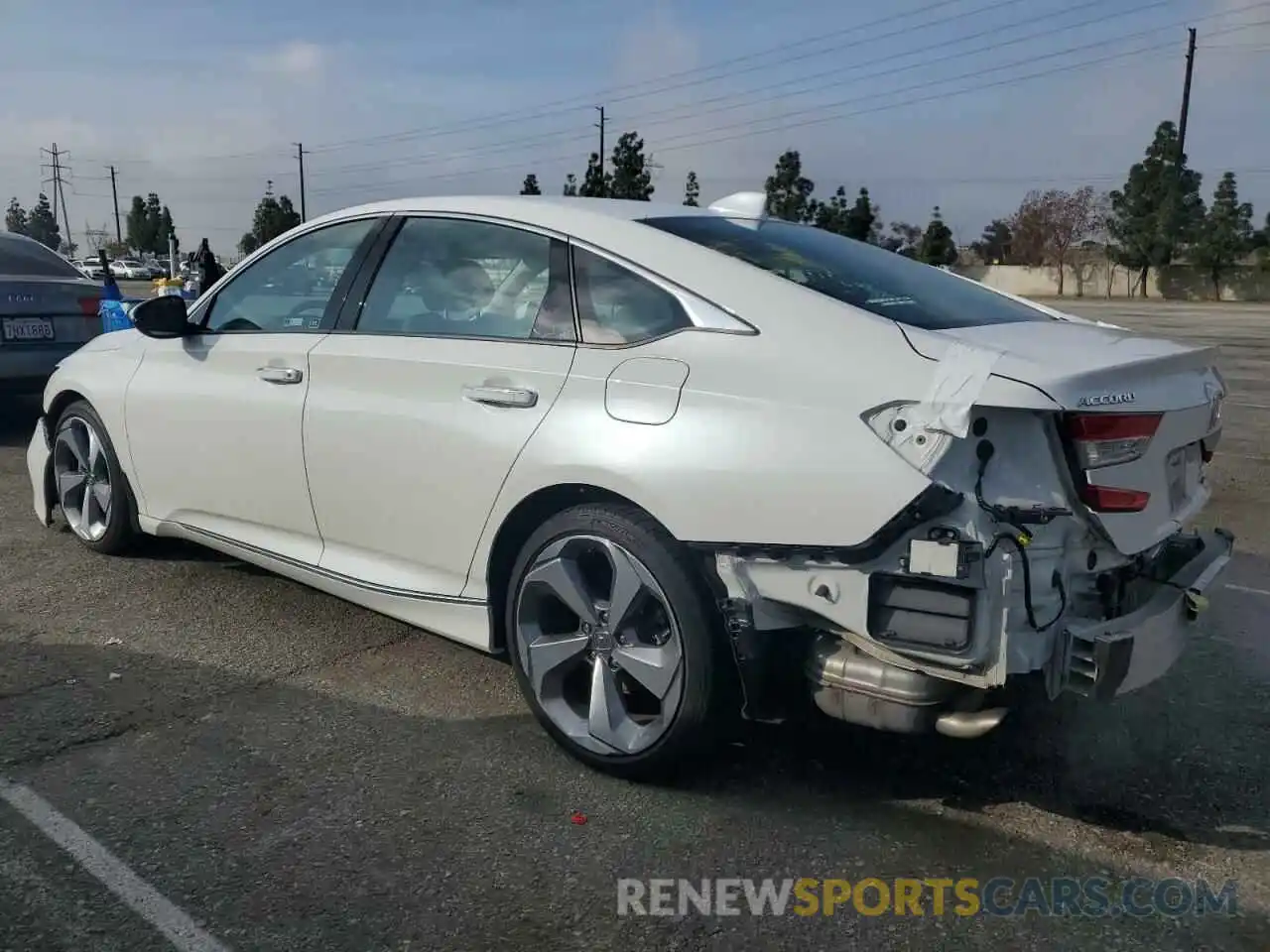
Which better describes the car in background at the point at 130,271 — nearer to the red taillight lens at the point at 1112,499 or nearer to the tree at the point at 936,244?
the tree at the point at 936,244

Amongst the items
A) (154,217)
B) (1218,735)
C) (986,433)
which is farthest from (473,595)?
(154,217)

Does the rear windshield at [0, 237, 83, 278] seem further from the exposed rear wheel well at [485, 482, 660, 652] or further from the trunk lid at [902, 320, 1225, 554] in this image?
the trunk lid at [902, 320, 1225, 554]

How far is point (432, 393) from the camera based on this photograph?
3566 millimetres

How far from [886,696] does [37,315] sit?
24.3ft

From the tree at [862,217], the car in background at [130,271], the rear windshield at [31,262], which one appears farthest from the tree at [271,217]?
the rear windshield at [31,262]

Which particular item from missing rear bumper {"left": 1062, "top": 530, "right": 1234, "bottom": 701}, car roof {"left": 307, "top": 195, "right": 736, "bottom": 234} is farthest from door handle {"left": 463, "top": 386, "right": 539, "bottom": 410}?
missing rear bumper {"left": 1062, "top": 530, "right": 1234, "bottom": 701}

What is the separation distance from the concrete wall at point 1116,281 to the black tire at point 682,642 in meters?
47.9

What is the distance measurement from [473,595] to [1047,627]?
5.52 feet

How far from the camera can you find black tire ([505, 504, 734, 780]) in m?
2.94

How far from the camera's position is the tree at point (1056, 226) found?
2623 inches

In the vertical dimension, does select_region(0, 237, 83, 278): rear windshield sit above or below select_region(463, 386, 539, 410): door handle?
above

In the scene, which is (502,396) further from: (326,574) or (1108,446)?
(1108,446)

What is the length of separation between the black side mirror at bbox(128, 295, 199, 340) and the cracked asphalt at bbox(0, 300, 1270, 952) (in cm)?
116

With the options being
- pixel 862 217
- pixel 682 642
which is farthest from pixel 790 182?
pixel 682 642
